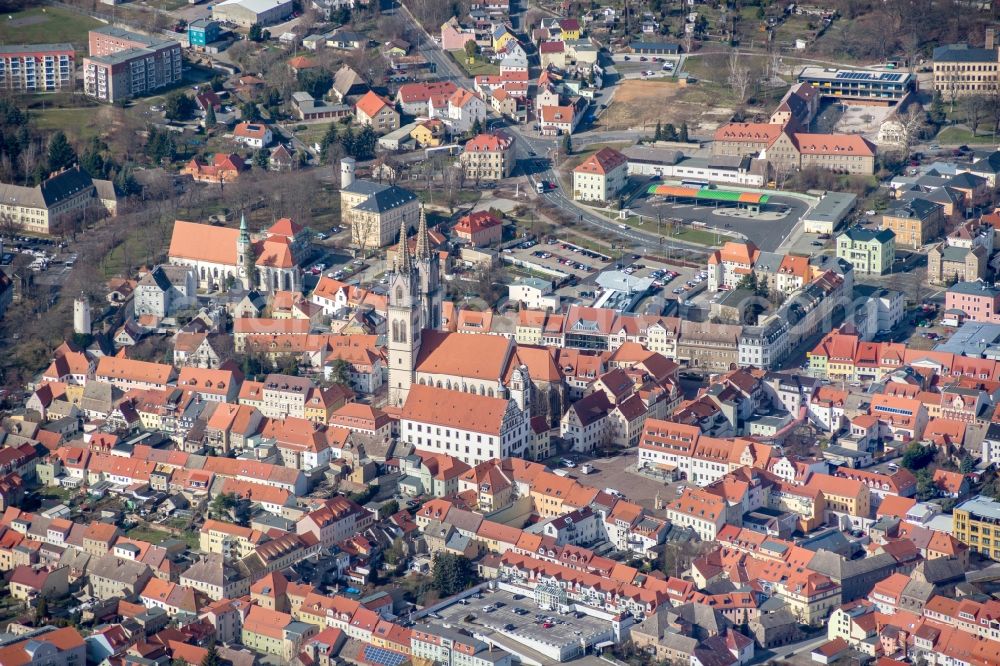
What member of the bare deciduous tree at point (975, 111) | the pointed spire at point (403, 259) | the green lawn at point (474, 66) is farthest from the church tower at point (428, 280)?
the green lawn at point (474, 66)

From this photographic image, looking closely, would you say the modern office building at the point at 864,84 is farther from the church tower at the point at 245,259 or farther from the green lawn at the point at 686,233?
the church tower at the point at 245,259

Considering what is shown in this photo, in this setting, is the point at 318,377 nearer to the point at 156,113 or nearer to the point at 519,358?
the point at 519,358

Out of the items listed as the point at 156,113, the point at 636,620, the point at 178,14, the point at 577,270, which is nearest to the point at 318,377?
the point at 577,270

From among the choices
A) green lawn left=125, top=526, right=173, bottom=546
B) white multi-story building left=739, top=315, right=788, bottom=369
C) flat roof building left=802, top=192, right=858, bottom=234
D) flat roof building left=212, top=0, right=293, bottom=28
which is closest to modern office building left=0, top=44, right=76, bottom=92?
flat roof building left=212, top=0, right=293, bottom=28

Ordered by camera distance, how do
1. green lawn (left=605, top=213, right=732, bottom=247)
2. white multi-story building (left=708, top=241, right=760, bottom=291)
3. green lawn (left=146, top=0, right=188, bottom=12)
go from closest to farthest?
white multi-story building (left=708, top=241, right=760, bottom=291) < green lawn (left=605, top=213, right=732, bottom=247) < green lawn (left=146, top=0, right=188, bottom=12)

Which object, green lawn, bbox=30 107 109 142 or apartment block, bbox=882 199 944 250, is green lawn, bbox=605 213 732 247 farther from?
green lawn, bbox=30 107 109 142
